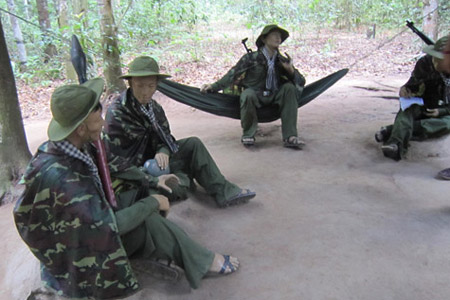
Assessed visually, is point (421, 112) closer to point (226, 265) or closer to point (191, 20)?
point (226, 265)

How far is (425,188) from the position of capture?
104 inches

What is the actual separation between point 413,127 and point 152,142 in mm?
2406

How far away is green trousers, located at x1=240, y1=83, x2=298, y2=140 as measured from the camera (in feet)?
11.1

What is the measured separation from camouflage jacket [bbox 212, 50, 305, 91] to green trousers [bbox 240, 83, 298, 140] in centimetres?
13

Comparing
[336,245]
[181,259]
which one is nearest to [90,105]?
[181,259]

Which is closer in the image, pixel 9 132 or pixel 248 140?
pixel 9 132

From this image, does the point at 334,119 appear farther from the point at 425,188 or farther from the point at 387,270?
the point at 387,270

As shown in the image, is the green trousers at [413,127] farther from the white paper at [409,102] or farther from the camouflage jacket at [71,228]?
the camouflage jacket at [71,228]

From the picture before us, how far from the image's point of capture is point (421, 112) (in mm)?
3365

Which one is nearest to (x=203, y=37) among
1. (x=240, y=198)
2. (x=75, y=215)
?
(x=240, y=198)

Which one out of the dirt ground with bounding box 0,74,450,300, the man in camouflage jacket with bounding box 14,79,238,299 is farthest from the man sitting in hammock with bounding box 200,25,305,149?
the man in camouflage jacket with bounding box 14,79,238,299

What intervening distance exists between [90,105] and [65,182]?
29 cm

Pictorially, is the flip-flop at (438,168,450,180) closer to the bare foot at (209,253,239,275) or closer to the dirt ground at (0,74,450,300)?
the dirt ground at (0,74,450,300)

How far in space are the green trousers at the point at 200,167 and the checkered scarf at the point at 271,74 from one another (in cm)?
145
